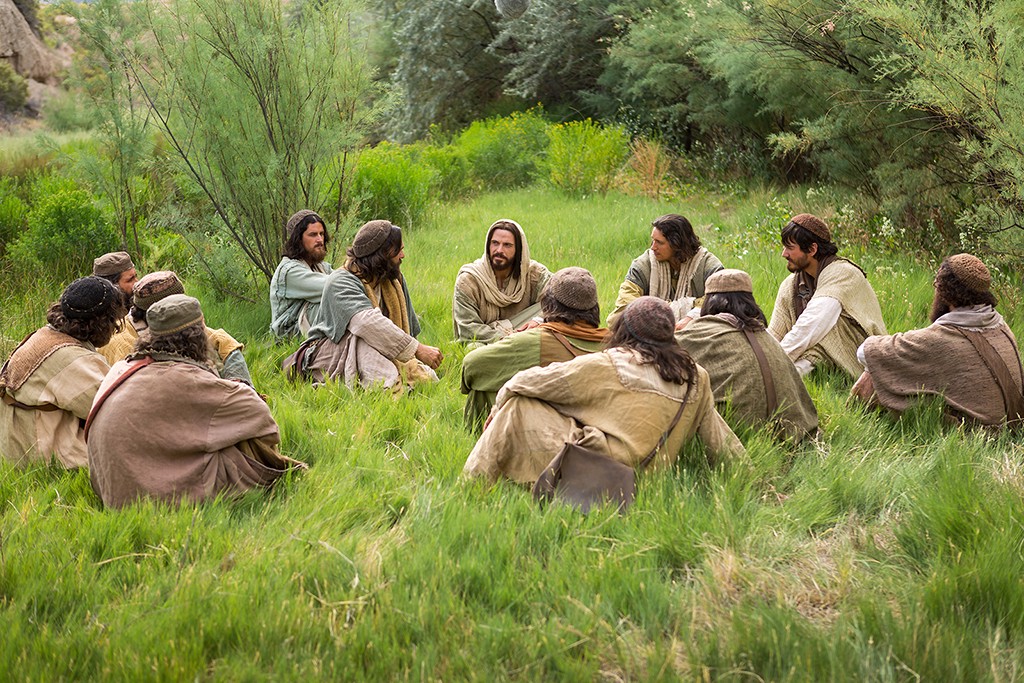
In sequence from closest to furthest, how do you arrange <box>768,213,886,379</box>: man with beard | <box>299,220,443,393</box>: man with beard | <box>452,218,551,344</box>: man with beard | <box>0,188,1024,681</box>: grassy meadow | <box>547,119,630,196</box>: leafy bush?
A: <box>0,188,1024,681</box>: grassy meadow → <box>768,213,886,379</box>: man with beard → <box>299,220,443,393</box>: man with beard → <box>452,218,551,344</box>: man with beard → <box>547,119,630,196</box>: leafy bush

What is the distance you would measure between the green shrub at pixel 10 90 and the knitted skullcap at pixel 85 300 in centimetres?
2664

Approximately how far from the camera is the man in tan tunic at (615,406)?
4.34 metres

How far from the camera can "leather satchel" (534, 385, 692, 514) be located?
4241 millimetres

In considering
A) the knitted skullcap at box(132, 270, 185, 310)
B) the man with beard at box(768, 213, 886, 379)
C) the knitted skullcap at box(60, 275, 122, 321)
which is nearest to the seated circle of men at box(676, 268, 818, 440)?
the man with beard at box(768, 213, 886, 379)

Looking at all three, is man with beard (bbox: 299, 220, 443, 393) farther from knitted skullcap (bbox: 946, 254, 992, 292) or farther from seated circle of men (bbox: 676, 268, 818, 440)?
knitted skullcap (bbox: 946, 254, 992, 292)

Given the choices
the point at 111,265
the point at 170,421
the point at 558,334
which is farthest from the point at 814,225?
the point at 111,265

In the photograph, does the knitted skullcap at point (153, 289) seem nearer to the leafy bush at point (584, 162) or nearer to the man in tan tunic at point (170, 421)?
the man in tan tunic at point (170, 421)

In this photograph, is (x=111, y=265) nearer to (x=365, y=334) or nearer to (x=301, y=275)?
(x=301, y=275)

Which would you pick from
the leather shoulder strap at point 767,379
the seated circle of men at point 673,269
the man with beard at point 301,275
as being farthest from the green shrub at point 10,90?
the leather shoulder strap at point 767,379

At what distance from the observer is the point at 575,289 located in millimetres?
4980

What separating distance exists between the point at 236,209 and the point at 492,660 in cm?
628

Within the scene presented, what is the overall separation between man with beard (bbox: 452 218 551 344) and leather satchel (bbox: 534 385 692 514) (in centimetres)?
275

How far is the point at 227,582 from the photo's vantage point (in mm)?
3525

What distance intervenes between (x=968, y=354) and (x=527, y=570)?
3069 millimetres
